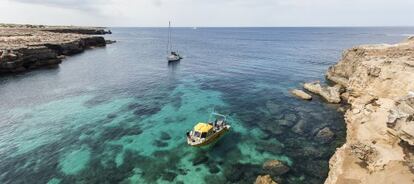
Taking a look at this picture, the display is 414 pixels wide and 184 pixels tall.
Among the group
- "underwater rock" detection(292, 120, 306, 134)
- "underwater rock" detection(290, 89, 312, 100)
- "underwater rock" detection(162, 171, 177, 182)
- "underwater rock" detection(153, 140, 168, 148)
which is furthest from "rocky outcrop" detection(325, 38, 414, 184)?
"underwater rock" detection(153, 140, 168, 148)

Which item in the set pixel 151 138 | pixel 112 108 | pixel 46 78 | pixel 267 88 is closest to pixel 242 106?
pixel 267 88

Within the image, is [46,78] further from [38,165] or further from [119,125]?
[38,165]

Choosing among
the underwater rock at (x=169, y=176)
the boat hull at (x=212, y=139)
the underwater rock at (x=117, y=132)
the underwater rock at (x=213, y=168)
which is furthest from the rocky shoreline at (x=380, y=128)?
the underwater rock at (x=117, y=132)

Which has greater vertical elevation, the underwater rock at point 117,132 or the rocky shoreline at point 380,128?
the rocky shoreline at point 380,128

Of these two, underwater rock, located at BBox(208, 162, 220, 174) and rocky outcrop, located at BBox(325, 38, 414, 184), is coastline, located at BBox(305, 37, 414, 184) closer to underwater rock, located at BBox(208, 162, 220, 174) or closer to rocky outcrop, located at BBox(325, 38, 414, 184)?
rocky outcrop, located at BBox(325, 38, 414, 184)

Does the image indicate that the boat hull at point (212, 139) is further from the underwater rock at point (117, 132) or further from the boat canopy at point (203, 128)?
the underwater rock at point (117, 132)

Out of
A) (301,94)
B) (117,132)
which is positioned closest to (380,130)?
(301,94)

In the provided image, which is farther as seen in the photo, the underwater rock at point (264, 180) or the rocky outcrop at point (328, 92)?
the rocky outcrop at point (328, 92)

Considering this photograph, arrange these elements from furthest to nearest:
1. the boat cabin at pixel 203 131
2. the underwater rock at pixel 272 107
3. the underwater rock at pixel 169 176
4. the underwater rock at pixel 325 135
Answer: the underwater rock at pixel 272 107
the underwater rock at pixel 325 135
the boat cabin at pixel 203 131
the underwater rock at pixel 169 176

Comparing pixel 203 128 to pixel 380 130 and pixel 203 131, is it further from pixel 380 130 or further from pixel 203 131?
pixel 380 130
